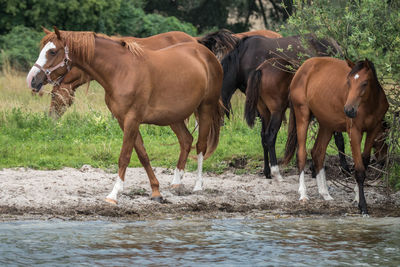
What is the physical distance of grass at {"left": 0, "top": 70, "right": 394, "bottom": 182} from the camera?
36.0 ft

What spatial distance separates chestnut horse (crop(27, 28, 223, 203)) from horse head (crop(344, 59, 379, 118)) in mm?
2058

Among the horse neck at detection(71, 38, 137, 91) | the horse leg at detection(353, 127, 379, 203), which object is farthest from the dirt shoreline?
the horse neck at detection(71, 38, 137, 91)

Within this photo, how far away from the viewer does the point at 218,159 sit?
1134 cm

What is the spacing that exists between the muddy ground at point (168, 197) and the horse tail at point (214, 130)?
0.42m

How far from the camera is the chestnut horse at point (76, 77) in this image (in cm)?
1155

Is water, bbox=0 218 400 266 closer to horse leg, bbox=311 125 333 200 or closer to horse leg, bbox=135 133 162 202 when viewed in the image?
horse leg, bbox=135 133 162 202

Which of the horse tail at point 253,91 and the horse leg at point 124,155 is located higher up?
the horse tail at point 253,91

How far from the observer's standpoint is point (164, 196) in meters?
9.29

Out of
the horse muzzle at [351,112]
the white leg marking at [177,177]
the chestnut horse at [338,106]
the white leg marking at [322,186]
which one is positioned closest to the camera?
the horse muzzle at [351,112]

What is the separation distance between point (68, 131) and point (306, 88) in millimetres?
4785

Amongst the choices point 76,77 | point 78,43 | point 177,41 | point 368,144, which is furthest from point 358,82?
point 76,77

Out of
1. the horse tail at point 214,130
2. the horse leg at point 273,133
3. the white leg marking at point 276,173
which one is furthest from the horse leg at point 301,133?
the horse tail at point 214,130

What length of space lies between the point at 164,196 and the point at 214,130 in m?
1.51

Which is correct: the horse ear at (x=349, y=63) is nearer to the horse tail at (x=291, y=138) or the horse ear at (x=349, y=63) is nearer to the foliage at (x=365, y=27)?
the foliage at (x=365, y=27)
